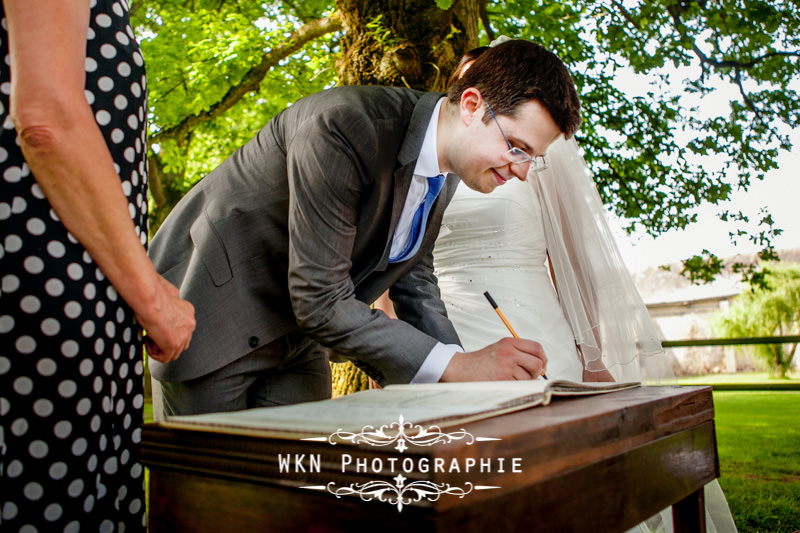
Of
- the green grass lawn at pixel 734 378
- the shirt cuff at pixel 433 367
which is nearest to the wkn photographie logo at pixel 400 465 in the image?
the shirt cuff at pixel 433 367

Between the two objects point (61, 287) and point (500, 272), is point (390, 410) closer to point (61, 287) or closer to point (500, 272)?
point (61, 287)

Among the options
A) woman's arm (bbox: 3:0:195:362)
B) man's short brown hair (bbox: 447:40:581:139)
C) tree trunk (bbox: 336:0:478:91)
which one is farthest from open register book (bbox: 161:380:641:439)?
tree trunk (bbox: 336:0:478:91)

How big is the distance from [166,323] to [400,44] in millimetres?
2844

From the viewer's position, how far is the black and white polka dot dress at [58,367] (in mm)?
957

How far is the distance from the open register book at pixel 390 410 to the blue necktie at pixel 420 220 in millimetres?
808

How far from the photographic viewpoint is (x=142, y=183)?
1.23 metres

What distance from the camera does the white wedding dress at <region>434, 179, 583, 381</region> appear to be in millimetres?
2826

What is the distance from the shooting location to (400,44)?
3.63 meters

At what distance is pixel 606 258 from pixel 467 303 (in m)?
0.63

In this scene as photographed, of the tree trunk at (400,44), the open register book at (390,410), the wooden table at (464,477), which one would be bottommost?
the wooden table at (464,477)

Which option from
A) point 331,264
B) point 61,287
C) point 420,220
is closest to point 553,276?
point 420,220

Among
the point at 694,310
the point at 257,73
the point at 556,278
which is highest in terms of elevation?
the point at 257,73

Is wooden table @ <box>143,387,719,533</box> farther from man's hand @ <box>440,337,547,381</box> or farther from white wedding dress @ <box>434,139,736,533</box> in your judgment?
white wedding dress @ <box>434,139,736,533</box>

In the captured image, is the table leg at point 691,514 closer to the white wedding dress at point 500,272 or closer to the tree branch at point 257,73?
the white wedding dress at point 500,272
